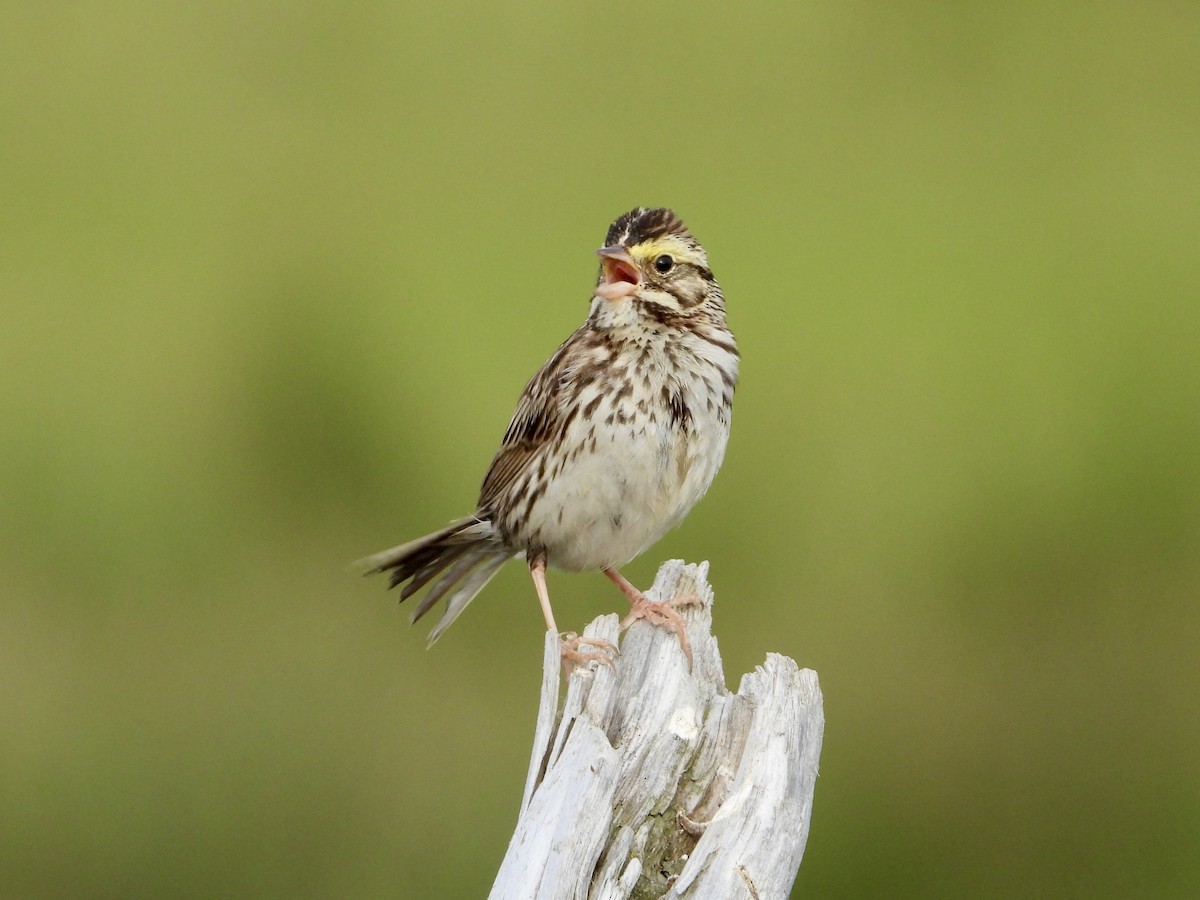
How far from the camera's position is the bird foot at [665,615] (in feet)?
14.3

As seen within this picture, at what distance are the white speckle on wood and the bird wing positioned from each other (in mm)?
875

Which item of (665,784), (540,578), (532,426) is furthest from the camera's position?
(540,578)

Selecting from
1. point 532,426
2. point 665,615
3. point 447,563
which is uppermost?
point 532,426

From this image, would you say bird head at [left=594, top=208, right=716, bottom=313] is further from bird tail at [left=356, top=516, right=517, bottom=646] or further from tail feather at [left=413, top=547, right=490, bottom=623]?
tail feather at [left=413, top=547, right=490, bottom=623]

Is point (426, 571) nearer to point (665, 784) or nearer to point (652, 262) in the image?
point (652, 262)

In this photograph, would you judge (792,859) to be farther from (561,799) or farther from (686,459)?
(686,459)

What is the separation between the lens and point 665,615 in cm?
447

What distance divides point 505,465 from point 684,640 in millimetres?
1006

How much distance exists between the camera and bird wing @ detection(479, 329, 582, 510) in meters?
4.82

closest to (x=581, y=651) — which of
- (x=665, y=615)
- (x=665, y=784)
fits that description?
(x=665, y=615)

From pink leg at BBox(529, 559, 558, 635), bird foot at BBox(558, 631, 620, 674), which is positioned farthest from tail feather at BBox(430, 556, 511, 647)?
bird foot at BBox(558, 631, 620, 674)

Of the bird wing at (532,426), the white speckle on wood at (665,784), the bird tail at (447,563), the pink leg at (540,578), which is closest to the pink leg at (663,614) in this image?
the white speckle on wood at (665,784)

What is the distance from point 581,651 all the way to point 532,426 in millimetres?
896

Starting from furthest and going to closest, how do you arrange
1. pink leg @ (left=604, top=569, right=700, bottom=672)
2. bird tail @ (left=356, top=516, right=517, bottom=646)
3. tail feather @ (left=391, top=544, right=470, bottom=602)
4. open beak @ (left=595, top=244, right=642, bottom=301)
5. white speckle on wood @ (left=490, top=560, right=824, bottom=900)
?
1. tail feather @ (left=391, top=544, right=470, bottom=602)
2. bird tail @ (left=356, top=516, right=517, bottom=646)
3. open beak @ (left=595, top=244, right=642, bottom=301)
4. pink leg @ (left=604, top=569, right=700, bottom=672)
5. white speckle on wood @ (left=490, top=560, right=824, bottom=900)
